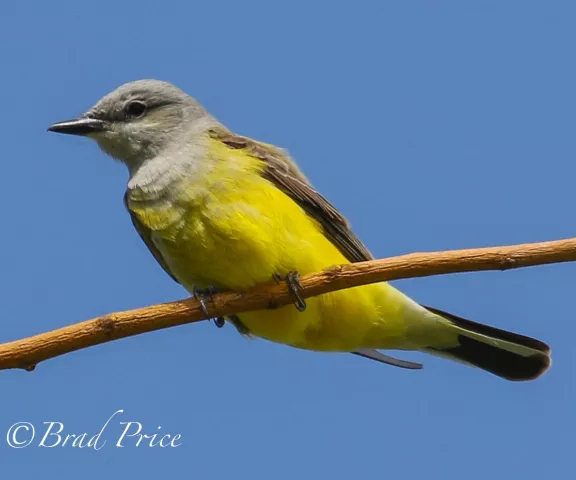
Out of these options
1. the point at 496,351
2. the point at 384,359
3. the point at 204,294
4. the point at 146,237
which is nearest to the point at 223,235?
the point at 204,294

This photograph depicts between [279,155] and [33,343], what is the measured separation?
2568 millimetres

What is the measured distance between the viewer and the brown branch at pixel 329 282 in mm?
4082

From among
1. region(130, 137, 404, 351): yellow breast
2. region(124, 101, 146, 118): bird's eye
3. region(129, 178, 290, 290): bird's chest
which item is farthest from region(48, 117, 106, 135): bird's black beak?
region(129, 178, 290, 290): bird's chest

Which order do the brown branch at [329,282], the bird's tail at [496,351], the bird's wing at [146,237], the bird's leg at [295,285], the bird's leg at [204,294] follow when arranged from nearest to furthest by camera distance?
the brown branch at [329,282] → the bird's leg at [204,294] → the bird's leg at [295,285] → the bird's wing at [146,237] → the bird's tail at [496,351]

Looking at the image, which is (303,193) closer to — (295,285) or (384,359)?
(295,285)

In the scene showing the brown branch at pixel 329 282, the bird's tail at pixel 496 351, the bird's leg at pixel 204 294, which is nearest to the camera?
the brown branch at pixel 329 282

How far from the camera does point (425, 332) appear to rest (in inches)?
251

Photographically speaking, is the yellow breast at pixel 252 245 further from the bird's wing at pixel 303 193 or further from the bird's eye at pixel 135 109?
the bird's eye at pixel 135 109

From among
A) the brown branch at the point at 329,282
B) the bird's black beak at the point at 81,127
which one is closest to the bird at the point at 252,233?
the bird's black beak at the point at 81,127

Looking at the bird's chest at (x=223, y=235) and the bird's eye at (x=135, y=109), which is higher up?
the bird's eye at (x=135, y=109)

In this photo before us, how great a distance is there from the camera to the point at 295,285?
522 centimetres

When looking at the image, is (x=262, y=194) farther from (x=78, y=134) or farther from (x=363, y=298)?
(x=78, y=134)

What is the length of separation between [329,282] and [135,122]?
2.32 meters

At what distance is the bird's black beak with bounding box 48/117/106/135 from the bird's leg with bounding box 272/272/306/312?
66.5 inches
